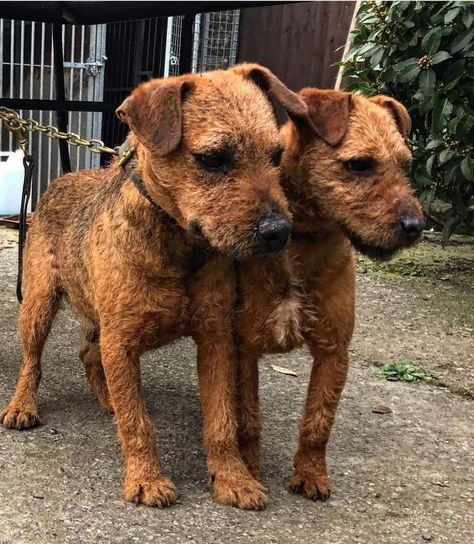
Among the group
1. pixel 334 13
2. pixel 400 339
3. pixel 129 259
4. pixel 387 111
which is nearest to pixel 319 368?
pixel 129 259

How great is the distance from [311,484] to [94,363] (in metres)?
1.37

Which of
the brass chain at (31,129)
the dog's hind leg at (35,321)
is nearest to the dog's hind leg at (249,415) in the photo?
the dog's hind leg at (35,321)

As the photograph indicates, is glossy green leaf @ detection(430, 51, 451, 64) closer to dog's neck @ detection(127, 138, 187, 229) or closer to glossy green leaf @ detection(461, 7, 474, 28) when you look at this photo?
glossy green leaf @ detection(461, 7, 474, 28)

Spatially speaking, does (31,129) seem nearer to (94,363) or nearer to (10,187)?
(10,187)

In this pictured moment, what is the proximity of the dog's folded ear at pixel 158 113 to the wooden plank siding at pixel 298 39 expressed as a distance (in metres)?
8.22

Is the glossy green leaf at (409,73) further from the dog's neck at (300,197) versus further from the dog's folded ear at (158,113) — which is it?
the dog's folded ear at (158,113)

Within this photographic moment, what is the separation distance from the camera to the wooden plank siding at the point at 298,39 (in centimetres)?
1080

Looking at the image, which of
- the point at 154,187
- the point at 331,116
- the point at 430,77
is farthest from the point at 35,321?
the point at 430,77

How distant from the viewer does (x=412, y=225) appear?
279cm

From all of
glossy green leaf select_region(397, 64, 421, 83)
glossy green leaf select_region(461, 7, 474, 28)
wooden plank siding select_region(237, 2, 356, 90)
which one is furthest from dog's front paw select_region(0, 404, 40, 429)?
wooden plank siding select_region(237, 2, 356, 90)

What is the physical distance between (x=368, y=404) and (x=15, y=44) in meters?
6.60

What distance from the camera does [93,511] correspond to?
292cm

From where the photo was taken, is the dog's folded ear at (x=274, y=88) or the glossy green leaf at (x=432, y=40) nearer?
the dog's folded ear at (x=274, y=88)

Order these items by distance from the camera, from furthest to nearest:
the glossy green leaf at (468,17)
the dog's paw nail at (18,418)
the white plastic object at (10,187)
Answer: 1. the glossy green leaf at (468,17)
2. the white plastic object at (10,187)
3. the dog's paw nail at (18,418)
